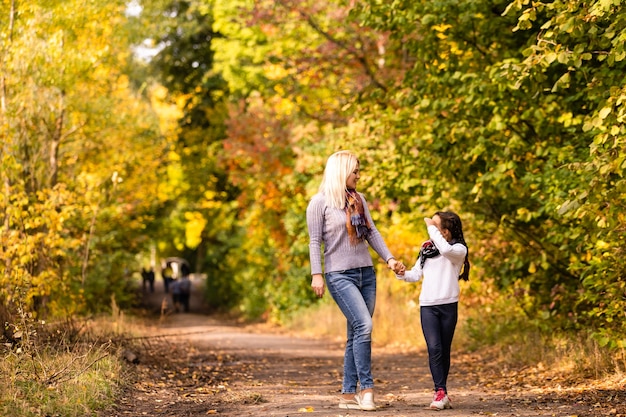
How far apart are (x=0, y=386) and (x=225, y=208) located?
1189 inches

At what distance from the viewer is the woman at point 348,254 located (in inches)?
284

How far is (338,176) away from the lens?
23.9 ft

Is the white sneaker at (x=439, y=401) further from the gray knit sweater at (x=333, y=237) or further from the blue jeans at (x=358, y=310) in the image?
the gray knit sweater at (x=333, y=237)

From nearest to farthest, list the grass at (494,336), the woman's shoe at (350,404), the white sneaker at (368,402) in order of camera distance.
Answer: the white sneaker at (368,402) → the woman's shoe at (350,404) → the grass at (494,336)

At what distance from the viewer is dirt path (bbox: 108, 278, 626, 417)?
750cm

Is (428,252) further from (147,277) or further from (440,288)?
(147,277)

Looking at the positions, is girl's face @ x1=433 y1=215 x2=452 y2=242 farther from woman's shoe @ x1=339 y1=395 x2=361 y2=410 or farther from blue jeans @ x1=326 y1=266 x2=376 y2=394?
woman's shoe @ x1=339 y1=395 x2=361 y2=410

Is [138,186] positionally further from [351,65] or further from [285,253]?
[351,65]

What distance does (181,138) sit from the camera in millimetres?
36656

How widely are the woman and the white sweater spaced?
39 centimetres

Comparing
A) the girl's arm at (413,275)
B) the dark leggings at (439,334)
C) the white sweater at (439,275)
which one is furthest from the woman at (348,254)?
the dark leggings at (439,334)

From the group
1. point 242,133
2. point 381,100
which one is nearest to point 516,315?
point 381,100

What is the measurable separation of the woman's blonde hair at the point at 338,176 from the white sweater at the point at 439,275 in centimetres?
84

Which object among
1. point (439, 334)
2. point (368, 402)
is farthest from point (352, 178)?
point (368, 402)
